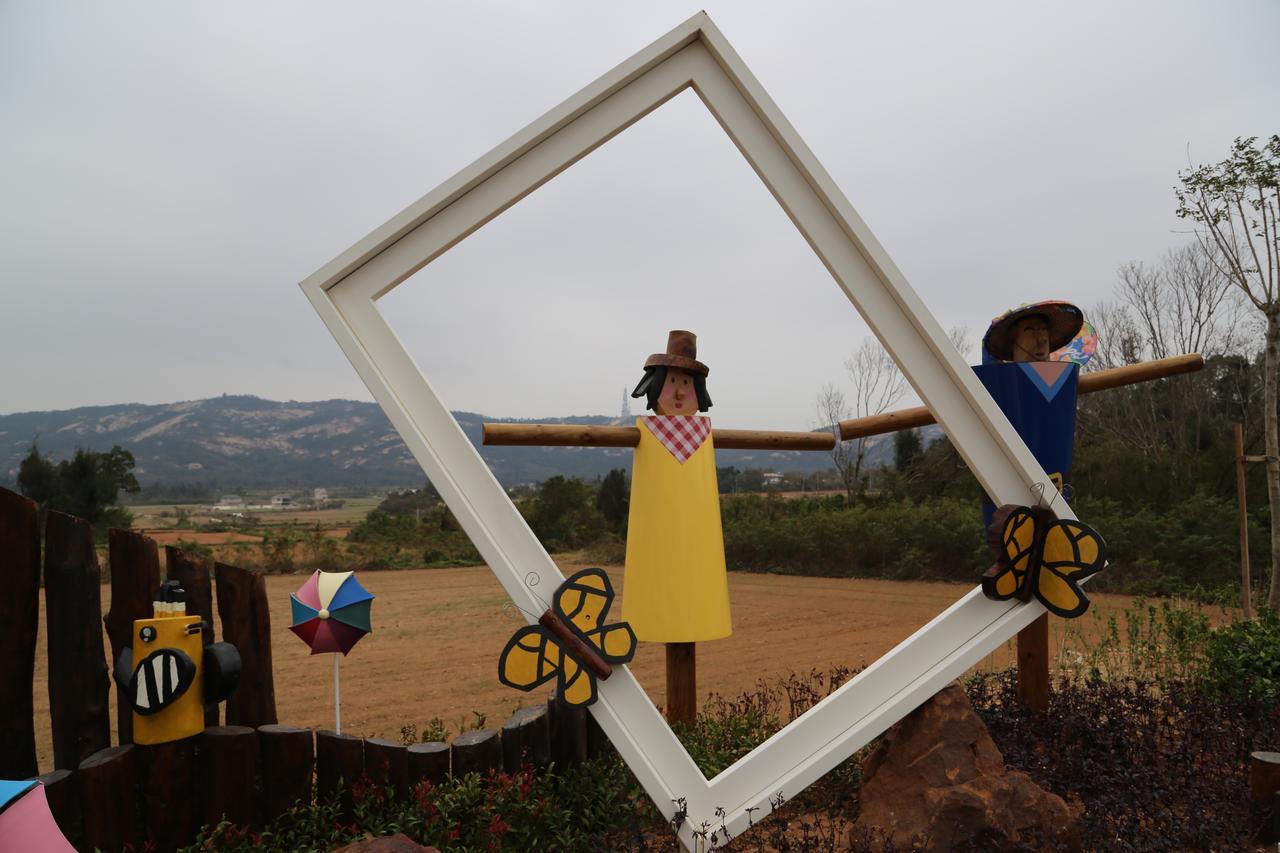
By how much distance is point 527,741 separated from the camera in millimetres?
3246

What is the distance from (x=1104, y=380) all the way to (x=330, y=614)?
394cm

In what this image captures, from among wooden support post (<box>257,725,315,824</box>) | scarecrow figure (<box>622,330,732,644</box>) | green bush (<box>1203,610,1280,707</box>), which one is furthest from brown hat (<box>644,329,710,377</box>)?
green bush (<box>1203,610,1280,707</box>)

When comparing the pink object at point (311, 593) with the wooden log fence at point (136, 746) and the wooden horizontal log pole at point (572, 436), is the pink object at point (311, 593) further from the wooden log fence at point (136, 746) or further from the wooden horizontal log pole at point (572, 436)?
the wooden horizontal log pole at point (572, 436)

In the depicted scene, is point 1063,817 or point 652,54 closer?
point 652,54

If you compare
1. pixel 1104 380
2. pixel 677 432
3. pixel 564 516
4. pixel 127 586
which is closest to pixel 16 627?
pixel 127 586

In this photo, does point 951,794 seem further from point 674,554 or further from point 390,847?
point 390,847

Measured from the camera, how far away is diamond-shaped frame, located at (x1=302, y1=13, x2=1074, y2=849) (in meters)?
2.24

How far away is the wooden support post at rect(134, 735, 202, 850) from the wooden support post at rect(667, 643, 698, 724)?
2.15 m

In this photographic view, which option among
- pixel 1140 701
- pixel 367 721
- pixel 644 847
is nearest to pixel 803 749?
pixel 644 847

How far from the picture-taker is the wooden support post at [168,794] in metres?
2.70

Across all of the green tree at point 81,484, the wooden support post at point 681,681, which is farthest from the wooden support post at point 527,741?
the green tree at point 81,484

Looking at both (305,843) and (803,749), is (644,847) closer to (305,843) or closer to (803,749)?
(803,749)

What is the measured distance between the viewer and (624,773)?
11.0 ft

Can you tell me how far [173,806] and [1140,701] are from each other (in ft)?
14.7
